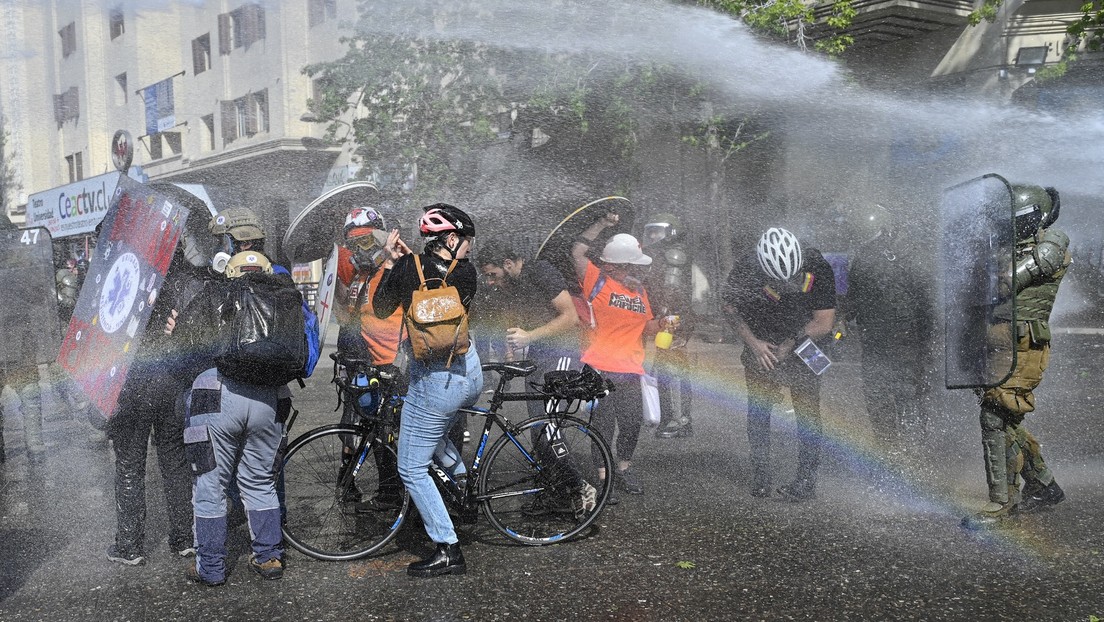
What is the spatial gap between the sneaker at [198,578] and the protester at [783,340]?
2.95 meters

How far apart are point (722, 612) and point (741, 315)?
2182 mm

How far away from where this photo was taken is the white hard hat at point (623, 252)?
5703 millimetres

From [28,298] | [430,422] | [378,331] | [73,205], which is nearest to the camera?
[430,422]

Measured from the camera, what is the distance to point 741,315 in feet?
18.3

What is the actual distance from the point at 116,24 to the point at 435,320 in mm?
5212

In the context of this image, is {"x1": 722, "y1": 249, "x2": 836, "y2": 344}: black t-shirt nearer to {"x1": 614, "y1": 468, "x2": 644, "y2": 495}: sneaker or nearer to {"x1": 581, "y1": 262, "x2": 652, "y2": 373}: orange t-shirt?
{"x1": 581, "y1": 262, "x2": 652, "y2": 373}: orange t-shirt

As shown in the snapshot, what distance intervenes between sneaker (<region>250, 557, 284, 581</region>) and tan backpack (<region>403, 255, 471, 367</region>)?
1.14 m

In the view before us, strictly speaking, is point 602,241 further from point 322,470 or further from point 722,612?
point 722,612

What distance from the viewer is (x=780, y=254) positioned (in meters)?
5.26

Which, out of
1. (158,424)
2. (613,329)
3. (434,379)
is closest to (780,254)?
(613,329)

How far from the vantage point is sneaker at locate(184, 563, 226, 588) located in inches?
161

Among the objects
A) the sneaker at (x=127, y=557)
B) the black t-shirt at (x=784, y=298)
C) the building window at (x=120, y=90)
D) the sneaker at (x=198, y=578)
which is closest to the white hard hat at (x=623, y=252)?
the black t-shirt at (x=784, y=298)

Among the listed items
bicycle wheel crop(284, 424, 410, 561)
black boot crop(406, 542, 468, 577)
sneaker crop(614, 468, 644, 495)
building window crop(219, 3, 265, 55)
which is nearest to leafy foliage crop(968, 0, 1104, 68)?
sneaker crop(614, 468, 644, 495)

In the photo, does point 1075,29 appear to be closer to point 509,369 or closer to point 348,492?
point 509,369
